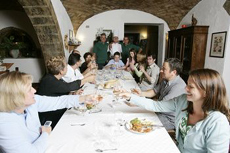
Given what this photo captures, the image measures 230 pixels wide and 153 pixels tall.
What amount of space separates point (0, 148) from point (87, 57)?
306 cm

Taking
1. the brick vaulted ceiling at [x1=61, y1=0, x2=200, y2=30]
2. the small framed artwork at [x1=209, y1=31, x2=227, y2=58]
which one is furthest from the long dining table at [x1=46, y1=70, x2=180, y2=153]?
the brick vaulted ceiling at [x1=61, y1=0, x2=200, y2=30]

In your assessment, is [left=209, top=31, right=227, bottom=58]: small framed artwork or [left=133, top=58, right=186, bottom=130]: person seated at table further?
[left=209, top=31, right=227, bottom=58]: small framed artwork

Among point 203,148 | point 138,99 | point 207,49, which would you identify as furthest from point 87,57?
point 203,148

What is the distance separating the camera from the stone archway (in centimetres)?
335

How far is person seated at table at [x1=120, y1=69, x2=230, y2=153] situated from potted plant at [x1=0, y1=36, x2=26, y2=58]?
215 inches

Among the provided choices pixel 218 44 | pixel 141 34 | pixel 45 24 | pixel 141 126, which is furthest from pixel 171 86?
pixel 141 34

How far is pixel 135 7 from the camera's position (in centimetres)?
566

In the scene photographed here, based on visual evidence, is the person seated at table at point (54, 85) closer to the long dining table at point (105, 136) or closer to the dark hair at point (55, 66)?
the dark hair at point (55, 66)

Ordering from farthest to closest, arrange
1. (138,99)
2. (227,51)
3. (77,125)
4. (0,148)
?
(227,51) → (138,99) → (77,125) → (0,148)

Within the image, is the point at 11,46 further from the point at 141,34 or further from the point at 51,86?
the point at 141,34

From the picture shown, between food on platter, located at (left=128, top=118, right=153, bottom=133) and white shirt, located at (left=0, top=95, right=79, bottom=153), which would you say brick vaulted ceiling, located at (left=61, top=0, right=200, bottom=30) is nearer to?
white shirt, located at (left=0, top=95, right=79, bottom=153)

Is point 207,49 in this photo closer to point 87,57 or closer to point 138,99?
point 87,57

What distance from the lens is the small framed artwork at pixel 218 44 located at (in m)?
3.48

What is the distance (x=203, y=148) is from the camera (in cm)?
106
